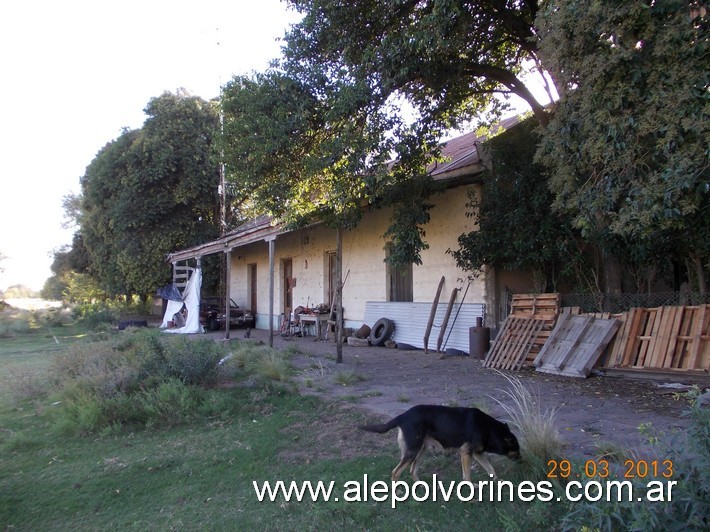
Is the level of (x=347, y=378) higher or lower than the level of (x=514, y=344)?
lower

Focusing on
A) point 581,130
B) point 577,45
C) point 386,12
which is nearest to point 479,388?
point 581,130

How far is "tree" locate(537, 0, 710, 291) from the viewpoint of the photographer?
5.03 meters

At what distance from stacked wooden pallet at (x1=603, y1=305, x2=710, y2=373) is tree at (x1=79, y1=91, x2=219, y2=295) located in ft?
61.1

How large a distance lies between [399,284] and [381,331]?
56.0 inches

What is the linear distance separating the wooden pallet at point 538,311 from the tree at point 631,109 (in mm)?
3370

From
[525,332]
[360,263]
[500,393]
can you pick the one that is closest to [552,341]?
[525,332]

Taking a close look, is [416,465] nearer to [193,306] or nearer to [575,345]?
[575,345]

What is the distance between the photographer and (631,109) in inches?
218

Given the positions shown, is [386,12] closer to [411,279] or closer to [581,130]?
[581,130]

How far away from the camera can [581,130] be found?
6.13m

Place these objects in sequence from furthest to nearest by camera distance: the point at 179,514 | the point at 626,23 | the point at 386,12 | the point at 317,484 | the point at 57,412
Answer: the point at 386,12, the point at 57,412, the point at 626,23, the point at 317,484, the point at 179,514

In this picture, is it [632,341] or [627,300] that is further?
[627,300]

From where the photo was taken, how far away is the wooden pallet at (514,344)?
9.49 meters

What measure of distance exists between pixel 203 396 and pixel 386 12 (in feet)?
22.6
